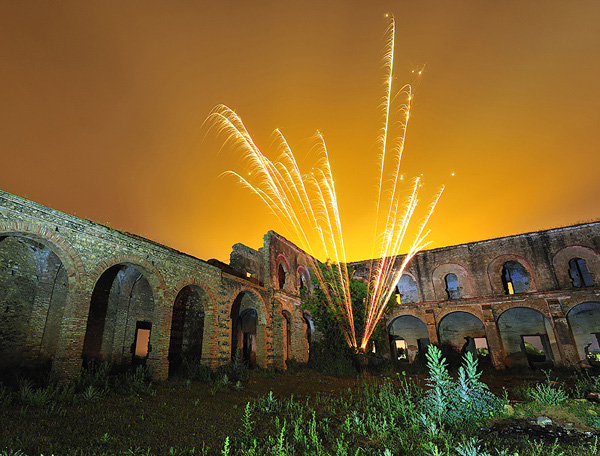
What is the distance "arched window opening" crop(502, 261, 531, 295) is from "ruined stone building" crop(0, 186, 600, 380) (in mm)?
63

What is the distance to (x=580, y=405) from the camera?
6.43 metres

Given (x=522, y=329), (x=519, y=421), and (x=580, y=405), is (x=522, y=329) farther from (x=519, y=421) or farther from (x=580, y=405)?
(x=519, y=421)

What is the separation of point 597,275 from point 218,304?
19565 millimetres

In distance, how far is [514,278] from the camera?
794 inches

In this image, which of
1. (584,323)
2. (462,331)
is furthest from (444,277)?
(584,323)

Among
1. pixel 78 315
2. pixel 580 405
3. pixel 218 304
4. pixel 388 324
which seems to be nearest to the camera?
pixel 580 405

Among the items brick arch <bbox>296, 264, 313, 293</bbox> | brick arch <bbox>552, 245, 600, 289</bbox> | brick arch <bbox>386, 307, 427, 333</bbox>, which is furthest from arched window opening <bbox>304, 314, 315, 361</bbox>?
brick arch <bbox>552, 245, 600, 289</bbox>

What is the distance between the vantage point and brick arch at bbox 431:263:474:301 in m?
20.3

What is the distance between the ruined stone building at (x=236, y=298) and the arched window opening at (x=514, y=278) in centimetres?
6

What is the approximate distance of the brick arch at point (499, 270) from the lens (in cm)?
1900

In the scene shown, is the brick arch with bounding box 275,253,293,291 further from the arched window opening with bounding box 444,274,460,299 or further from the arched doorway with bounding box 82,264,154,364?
the arched window opening with bounding box 444,274,460,299

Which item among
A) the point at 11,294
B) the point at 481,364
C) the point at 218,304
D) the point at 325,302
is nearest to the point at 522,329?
the point at 481,364

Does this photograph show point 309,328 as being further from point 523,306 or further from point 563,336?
point 563,336

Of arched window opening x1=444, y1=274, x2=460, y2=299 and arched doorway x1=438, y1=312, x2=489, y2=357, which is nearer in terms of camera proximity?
arched doorway x1=438, y1=312, x2=489, y2=357
